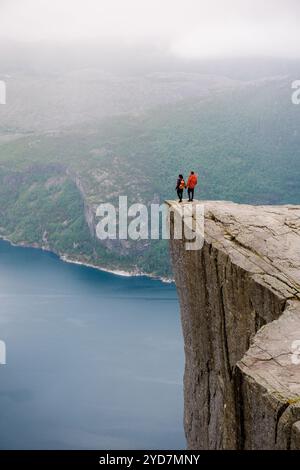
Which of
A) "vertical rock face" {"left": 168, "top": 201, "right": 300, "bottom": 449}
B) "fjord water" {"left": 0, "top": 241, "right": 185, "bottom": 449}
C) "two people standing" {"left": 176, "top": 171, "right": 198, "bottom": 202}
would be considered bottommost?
"fjord water" {"left": 0, "top": 241, "right": 185, "bottom": 449}

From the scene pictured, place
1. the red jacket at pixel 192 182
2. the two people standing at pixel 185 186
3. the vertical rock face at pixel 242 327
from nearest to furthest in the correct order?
the vertical rock face at pixel 242 327 < the two people standing at pixel 185 186 < the red jacket at pixel 192 182

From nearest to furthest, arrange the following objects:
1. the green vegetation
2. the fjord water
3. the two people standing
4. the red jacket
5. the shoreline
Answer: the two people standing → the red jacket → the fjord water → the shoreline → the green vegetation

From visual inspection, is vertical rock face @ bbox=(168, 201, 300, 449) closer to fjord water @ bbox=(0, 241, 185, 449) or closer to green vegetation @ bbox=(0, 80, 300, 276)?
fjord water @ bbox=(0, 241, 185, 449)

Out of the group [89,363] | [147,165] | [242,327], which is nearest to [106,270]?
[147,165]

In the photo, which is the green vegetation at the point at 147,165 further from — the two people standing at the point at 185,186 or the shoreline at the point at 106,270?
the two people standing at the point at 185,186

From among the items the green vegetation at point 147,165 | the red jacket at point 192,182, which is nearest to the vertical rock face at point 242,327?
the red jacket at point 192,182

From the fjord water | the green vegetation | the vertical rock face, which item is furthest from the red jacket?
the green vegetation

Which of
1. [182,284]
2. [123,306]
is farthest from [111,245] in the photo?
[182,284]

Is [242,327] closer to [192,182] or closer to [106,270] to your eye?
[192,182]
